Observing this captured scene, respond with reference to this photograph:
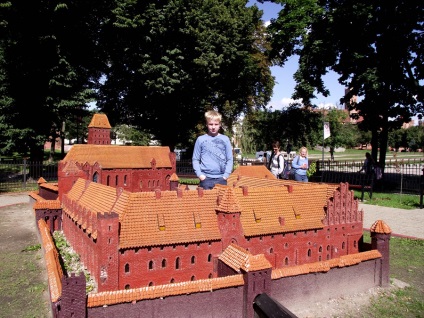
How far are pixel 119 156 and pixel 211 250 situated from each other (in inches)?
732

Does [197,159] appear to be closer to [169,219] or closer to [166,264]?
[169,219]

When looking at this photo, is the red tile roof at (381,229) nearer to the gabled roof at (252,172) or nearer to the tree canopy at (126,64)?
the gabled roof at (252,172)

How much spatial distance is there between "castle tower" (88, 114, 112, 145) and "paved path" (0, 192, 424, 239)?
25.3 feet

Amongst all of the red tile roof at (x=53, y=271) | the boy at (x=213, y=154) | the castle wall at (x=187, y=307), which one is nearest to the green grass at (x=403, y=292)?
the castle wall at (x=187, y=307)

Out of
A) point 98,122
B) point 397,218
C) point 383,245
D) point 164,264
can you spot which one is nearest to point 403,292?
point 383,245

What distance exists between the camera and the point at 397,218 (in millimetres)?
19297

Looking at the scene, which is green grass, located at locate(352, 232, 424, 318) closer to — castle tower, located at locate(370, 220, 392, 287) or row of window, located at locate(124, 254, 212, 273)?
castle tower, located at locate(370, 220, 392, 287)

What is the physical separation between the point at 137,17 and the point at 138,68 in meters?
5.12

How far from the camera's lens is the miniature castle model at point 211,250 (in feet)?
27.4

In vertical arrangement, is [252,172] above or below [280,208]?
above

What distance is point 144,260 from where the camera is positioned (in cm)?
963

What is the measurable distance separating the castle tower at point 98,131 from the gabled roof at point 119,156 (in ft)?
10.5

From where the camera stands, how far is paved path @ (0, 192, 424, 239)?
1664 cm

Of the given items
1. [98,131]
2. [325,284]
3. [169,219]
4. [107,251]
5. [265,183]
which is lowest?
[325,284]
